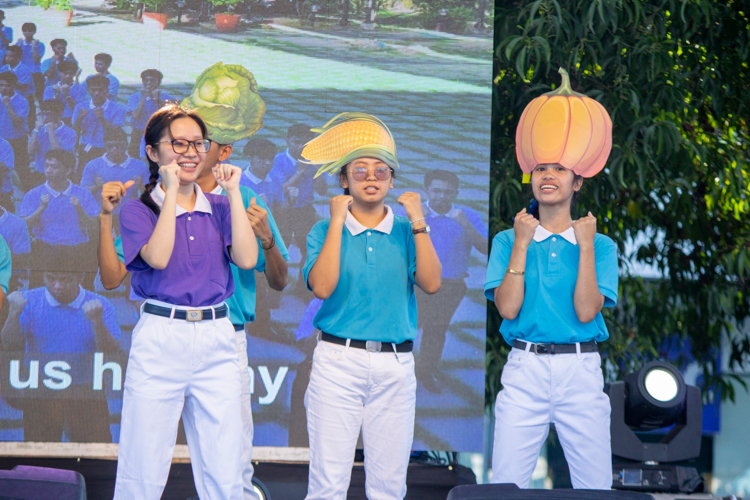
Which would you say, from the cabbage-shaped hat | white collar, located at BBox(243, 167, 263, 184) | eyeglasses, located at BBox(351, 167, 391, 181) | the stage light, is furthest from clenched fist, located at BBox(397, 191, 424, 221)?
white collar, located at BBox(243, 167, 263, 184)

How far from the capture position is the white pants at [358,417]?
269 centimetres

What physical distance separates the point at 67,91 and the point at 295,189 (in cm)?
126

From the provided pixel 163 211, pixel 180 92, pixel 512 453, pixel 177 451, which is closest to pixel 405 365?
pixel 512 453

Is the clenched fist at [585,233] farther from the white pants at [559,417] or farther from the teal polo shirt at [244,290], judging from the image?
the teal polo shirt at [244,290]

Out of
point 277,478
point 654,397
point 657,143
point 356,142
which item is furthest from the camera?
point 657,143

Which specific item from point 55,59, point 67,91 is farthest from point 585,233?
point 55,59

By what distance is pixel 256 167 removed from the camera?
158 inches

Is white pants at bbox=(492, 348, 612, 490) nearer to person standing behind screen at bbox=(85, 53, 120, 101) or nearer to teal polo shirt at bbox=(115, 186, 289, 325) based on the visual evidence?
teal polo shirt at bbox=(115, 186, 289, 325)

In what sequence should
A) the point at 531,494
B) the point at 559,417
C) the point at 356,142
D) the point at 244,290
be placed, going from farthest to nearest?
the point at 244,290 → the point at 356,142 → the point at 559,417 → the point at 531,494

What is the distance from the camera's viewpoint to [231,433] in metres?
2.47

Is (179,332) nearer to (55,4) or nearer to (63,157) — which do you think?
(63,157)

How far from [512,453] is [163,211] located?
147 centimetres

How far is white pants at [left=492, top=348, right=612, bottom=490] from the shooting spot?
108 inches

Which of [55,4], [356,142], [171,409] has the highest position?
[55,4]
